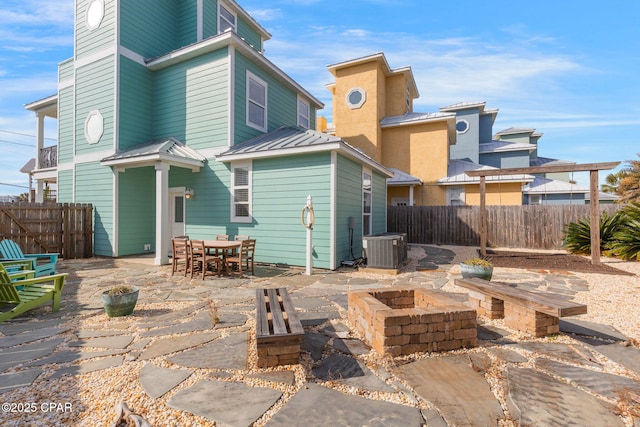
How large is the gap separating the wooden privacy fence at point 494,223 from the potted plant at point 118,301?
12820 mm

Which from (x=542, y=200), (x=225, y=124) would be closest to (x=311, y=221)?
(x=225, y=124)

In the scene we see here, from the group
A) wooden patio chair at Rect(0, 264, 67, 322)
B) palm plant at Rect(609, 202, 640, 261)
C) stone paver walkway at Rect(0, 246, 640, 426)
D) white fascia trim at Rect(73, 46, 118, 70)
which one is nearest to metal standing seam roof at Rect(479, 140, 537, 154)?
palm plant at Rect(609, 202, 640, 261)

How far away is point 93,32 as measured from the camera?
10227 mm

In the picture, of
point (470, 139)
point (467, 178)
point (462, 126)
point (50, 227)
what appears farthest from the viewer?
point (462, 126)

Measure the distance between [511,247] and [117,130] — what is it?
16455 mm

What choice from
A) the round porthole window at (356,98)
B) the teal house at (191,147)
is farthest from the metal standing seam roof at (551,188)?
the teal house at (191,147)

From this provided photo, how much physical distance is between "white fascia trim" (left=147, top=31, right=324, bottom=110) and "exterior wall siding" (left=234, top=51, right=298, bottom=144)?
0.82 feet

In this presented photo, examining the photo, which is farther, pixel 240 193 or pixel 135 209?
pixel 135 209

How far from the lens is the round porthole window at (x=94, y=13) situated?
998 cm

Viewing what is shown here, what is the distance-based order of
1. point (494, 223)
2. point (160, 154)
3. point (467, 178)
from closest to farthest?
point (160, 154), point (494, 223), point (467, 178)

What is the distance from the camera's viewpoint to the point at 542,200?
1977 cm

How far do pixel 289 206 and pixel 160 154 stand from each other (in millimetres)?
3883

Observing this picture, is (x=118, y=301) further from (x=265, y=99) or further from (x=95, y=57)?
(x=95, y=57)

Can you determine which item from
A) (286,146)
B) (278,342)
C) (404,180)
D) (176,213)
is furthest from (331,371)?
(404,180)
